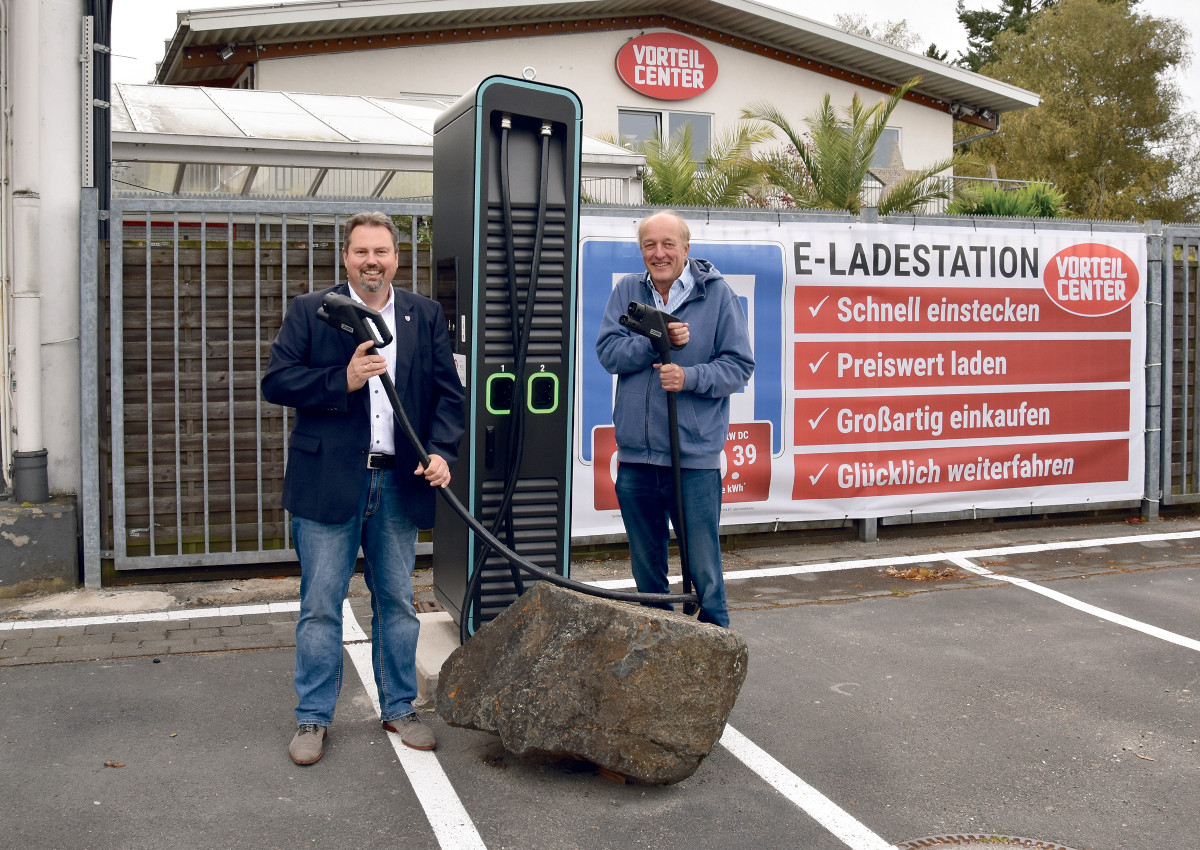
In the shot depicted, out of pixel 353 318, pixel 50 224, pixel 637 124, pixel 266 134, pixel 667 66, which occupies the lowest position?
pixel 353 318

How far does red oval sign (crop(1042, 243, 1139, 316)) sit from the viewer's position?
7926 mm

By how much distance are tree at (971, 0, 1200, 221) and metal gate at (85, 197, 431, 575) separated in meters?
37.1

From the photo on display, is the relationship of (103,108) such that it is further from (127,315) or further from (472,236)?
(472,236)

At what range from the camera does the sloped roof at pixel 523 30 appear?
1769cm

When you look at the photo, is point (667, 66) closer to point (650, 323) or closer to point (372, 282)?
point (650, 323)

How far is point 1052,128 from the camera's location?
127ft

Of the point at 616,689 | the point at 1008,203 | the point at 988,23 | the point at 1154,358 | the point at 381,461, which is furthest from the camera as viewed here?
the point at 988,23

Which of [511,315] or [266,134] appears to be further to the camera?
[266,134]

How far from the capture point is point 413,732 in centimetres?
410

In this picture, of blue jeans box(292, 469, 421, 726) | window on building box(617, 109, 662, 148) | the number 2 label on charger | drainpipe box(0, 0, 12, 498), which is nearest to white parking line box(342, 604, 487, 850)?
blue jeans box(292, 469, 421, 726)

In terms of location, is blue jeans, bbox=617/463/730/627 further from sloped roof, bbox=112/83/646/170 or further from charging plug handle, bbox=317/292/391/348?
sloped roof, bbox=112/83/646/170

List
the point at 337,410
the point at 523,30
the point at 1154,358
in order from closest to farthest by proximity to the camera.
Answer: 1. the point at 337,410
2. the point at 1154,358
3. the point at 523,30

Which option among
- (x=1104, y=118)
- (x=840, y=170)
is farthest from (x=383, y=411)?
(x=1104, y=118)

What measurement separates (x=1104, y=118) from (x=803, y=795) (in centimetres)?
4252
